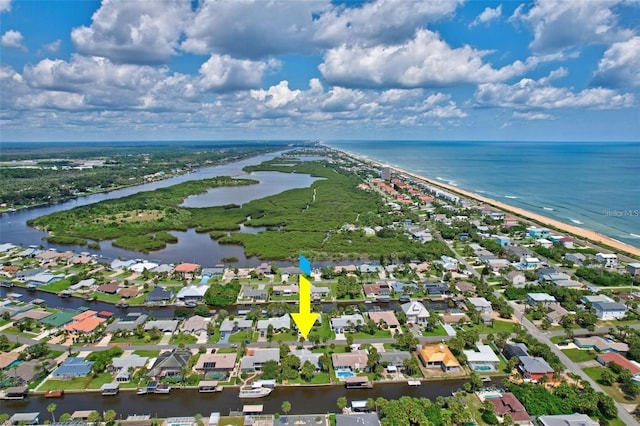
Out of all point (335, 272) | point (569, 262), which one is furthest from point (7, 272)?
point (569, 262)

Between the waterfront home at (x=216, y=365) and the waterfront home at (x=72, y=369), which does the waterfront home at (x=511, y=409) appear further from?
the waterfront home at (x=72, y=369)

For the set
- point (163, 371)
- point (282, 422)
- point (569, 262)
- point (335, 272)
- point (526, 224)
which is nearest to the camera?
point (282, 422)

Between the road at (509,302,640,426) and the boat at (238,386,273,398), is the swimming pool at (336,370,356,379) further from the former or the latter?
the road at (509,302,640,426)

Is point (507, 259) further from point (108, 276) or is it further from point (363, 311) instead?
point (108, 276)

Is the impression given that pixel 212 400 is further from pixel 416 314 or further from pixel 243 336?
pixel 416 314

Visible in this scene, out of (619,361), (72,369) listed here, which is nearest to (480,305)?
(619,361)

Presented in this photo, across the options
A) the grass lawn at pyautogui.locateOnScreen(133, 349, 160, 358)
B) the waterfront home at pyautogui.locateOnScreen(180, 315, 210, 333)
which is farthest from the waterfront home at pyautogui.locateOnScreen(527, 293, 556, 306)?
the grass lawn at pyautogui.locateOnScreen(133, 349, 160, 358)

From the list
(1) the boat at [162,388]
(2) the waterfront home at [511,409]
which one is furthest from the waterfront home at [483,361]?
(1) the boat at [162,388]
